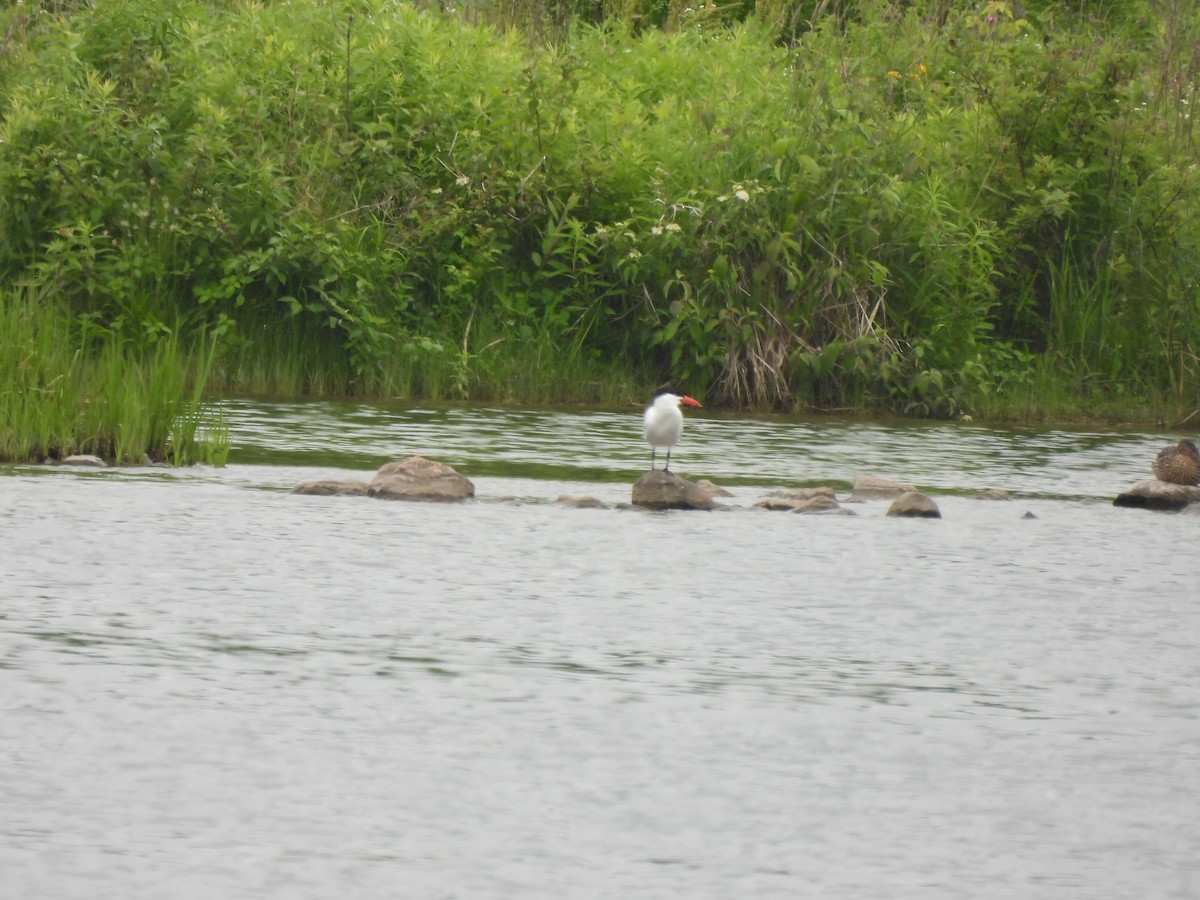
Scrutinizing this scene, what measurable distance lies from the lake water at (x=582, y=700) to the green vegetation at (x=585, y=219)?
530 cm

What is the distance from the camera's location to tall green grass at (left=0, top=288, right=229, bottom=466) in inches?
417

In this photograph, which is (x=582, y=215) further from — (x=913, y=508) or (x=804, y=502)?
(x=913, y=508)

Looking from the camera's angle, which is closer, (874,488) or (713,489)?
(713,489)

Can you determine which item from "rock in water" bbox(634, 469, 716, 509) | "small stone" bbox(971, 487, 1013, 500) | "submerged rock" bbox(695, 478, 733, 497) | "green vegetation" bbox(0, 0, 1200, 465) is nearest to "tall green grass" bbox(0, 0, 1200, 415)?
"green vegetation" bbox(0, 0, 1200, 465)

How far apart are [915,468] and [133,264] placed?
637cm

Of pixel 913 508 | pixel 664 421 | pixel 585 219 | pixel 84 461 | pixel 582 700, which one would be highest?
pixel 585 219

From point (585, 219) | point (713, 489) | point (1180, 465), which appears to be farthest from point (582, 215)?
point (1180, 465)

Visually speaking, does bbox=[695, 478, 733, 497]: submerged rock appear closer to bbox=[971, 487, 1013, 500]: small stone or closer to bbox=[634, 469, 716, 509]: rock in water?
bbox=[634, 469, 716, 509]: rock in water

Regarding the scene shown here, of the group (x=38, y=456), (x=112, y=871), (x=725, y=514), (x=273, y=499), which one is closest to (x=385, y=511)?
(x=273, y=499)

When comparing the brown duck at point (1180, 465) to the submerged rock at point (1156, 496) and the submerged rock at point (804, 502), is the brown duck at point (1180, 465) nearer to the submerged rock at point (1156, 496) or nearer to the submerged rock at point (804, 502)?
the submerged rock at point (1156, 496)

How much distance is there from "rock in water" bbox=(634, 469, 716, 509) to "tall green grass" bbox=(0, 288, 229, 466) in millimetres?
2483

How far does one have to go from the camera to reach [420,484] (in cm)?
988

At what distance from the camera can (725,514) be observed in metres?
9.74

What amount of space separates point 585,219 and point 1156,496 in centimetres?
664
